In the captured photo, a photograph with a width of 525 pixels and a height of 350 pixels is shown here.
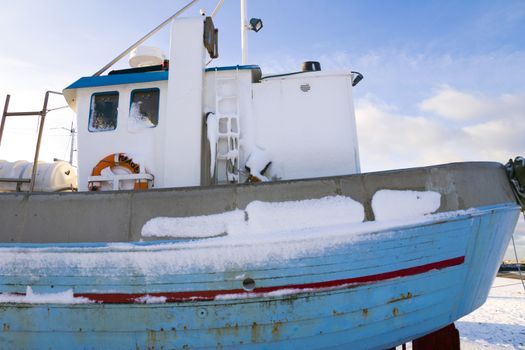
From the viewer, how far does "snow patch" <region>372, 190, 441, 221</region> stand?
2.94 m

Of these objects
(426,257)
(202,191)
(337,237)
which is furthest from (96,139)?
(426,257)

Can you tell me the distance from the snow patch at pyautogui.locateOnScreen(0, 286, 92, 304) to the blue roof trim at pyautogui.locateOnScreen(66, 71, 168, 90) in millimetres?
2790

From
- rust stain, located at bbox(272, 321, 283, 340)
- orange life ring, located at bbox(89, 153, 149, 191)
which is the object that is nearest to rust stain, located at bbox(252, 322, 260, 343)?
rust stain, located at bbox(272, 321, 283, 340)

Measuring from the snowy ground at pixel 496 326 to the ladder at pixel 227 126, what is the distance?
495 cm

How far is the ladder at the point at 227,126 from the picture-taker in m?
4.12

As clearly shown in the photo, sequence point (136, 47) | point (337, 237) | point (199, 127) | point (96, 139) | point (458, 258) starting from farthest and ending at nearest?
point (136, 47) → point (96, 139) → point (199, 127) → point (458, 258) → point (337, 237)

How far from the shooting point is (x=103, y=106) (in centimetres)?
476

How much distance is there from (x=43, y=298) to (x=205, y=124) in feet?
8.36

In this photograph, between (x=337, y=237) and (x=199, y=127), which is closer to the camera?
(x=337, y=237)

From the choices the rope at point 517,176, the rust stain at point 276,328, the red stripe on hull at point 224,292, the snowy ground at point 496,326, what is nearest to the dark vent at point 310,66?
the rope at point 517,176

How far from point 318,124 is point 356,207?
1757mm

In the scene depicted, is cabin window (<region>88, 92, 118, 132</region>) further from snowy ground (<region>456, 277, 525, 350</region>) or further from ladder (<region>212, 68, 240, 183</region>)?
snowy ground (<region>456, 277, 525, 350</region>)

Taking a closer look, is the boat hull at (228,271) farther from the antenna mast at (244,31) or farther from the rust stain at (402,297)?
the antenna mast at (244,31)

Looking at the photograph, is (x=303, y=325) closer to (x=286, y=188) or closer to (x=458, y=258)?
(x=286, y=188)
